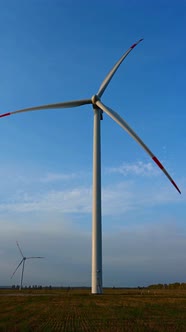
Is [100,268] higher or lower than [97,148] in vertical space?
lower

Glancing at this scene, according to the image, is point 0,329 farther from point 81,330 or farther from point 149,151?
point 149,151

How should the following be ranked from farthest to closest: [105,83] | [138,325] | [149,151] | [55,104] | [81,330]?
[105,83] < [55,104] < [149,151] < [138,325] < [81,330]

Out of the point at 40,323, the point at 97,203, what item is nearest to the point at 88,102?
the point at 97,203

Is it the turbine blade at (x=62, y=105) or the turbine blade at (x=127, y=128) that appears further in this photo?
the turbine blade at (x=62, y=105)

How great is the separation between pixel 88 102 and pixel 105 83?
177 inches

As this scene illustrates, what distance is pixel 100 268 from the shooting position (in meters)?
59.8

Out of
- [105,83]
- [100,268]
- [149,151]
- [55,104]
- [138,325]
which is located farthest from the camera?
[105,83]

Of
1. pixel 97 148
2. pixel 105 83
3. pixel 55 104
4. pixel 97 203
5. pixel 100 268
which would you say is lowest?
pixel 100 268

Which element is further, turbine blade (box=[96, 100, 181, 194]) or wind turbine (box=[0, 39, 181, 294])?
wind turbine (box=[0, 39, 181, 294])

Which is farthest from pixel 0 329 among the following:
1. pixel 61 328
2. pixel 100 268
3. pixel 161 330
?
Answer: pixel 100 268

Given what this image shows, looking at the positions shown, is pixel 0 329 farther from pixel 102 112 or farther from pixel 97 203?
pixel 102 112

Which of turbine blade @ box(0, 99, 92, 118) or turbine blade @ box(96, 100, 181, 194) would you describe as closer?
turbine blade @ box(96, 100, 181, 194)

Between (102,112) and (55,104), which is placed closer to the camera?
(55,104)

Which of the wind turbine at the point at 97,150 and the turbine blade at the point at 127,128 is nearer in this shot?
the turbine blade at the point at 127,128
